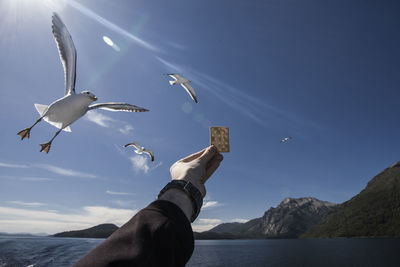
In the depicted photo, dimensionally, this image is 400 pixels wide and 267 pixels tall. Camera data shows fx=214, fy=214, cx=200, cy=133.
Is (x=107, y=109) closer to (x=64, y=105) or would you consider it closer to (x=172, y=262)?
(x=64, y=105)

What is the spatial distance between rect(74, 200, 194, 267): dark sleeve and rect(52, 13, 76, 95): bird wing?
28.6ft

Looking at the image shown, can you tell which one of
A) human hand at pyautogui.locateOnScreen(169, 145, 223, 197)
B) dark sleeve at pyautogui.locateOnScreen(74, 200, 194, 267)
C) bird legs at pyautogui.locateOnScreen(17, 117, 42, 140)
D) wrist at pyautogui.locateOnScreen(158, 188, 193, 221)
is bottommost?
dark sleeve at pyautogui.locateOnScreen(74, 200, 194, 267)

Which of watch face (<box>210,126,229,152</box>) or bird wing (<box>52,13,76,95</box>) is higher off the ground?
bird wing (<box>52,13,76,95</box>)

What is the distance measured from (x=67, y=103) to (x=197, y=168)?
6855mm

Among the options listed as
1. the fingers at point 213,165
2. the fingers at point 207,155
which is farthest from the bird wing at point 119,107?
the fingers at point 207,155

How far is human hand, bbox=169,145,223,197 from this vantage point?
91.2 inches

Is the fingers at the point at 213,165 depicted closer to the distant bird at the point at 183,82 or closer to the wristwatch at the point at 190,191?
the wristwatch at the point at 190,191

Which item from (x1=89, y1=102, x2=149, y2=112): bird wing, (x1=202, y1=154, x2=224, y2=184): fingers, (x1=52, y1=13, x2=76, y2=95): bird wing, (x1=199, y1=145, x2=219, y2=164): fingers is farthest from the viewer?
(x1=89, y1=102, x2=149, y2=112): bird wing

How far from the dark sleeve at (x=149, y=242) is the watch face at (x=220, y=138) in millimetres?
3998

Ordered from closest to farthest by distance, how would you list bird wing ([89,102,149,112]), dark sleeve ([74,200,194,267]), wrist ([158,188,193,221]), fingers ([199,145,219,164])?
dark sleeve ([74,200,194,267]) → wrist ([158,188,193,221]) → fingers ([199,145,219,164]) → bird wing ([89,102,149,112])

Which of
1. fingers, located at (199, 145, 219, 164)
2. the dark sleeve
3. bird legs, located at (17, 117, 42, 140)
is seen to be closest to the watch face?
fingers, located at (199, 145, 219, 164)

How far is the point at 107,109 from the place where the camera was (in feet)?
29.0

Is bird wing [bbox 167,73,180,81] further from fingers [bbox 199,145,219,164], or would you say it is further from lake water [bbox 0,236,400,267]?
lake water [bbox 0,236,400,267]

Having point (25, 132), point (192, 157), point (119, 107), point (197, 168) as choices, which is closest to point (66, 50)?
point (119, 107)
